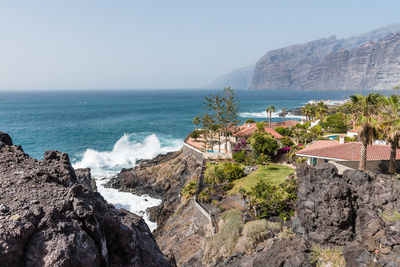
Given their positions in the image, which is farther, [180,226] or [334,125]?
[334,125]

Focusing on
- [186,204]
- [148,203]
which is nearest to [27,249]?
[186,204]

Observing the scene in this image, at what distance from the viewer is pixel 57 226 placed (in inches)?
179

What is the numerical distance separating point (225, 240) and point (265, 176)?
11.6 meters

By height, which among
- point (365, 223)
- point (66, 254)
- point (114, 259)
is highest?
point (66, 254)

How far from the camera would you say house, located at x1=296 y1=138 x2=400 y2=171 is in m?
22.0

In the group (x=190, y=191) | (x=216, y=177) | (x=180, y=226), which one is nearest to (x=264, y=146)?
(x=216, y=177)

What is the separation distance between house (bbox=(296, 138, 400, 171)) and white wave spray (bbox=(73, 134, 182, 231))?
18.0 metres

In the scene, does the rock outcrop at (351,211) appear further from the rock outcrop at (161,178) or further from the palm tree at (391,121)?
the rock outcrop at (161,178)

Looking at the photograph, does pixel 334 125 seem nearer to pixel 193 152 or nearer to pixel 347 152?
pixel 193 152

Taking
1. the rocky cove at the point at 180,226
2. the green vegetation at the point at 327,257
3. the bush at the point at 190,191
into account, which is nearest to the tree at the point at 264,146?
the bush at the point at 190,191

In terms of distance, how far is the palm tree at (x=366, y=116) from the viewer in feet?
58.0

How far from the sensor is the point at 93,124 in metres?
89.3

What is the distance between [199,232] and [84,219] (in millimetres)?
17154

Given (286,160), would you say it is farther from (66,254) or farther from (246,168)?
(66,254)
